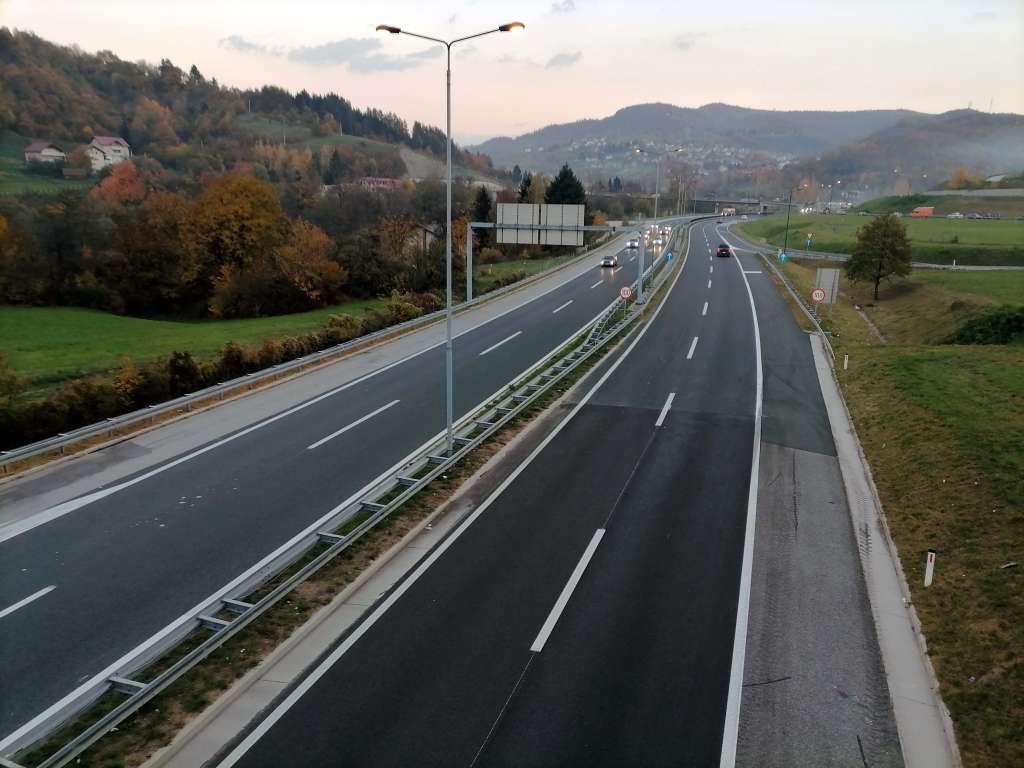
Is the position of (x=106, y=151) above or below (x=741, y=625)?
above

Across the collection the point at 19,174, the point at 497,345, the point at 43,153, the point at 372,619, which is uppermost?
the point at 43,153

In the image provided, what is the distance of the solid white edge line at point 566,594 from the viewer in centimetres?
1079

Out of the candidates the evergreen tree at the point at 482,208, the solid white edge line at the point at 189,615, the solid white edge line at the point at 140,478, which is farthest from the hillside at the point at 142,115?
the solid white edge line at the point at 189,615

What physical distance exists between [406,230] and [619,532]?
48129 millimetres

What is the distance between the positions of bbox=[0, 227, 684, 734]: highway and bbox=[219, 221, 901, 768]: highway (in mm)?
3450

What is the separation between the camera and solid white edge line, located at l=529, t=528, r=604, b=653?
10.8 meters

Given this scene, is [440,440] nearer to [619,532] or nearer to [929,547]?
[619,532]

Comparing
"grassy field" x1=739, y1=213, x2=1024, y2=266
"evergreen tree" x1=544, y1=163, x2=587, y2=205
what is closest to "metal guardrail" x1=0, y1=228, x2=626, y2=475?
"evergreen tree" x1=544, y1=163, x2=587, y2=205

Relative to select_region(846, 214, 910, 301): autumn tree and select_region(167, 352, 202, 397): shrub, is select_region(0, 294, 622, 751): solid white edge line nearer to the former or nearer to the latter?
select_region(167, 352, 202, 397): shrub

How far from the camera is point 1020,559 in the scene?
1247 centimetres

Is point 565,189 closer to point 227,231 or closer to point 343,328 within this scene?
point 227,231

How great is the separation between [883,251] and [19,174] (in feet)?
407

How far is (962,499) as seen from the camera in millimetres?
15266

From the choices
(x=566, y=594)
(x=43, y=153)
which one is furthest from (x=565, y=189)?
(x=43, y=153)
